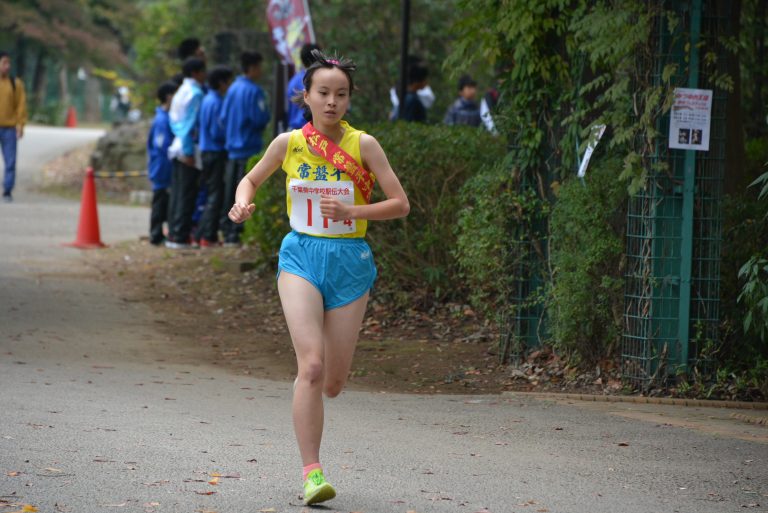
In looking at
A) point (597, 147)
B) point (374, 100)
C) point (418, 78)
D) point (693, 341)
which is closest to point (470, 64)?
point (597, 147)

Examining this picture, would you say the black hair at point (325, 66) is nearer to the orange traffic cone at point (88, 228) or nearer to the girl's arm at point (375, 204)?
the girl's arm at point (375, 204)

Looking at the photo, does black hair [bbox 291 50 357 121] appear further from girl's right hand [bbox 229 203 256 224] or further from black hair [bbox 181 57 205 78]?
black hair [bbox 181 57 205 78]

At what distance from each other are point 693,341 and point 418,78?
28.8ft

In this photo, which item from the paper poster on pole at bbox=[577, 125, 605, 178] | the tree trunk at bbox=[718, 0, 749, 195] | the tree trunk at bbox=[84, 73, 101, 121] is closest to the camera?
the paper poster on pole at bbox=[577, 125, 605, 178]

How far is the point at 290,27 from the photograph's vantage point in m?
15.3

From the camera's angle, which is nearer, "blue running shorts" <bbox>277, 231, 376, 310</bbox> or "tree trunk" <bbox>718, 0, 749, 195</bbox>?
"blue running shorts" <bbox>277, 231, 376, 310</bbox>

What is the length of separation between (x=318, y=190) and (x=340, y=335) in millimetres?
651

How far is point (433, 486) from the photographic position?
233 inches

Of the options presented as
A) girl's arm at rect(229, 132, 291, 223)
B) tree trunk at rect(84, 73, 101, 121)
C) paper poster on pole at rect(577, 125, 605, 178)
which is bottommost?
girl's arm at rect(229, 132, 291, 223)

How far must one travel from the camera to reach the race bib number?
5.67 m

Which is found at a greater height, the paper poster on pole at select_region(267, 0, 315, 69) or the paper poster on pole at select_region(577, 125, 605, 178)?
the paper poster on pole at select_region(267, 0, 315, 69)

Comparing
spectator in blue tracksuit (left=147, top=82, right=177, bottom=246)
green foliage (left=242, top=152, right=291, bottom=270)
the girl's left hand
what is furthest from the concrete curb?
spectator in blue tracksuit (left=147, top=82, right=177, bottom=246)

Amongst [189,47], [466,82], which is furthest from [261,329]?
[189,47]

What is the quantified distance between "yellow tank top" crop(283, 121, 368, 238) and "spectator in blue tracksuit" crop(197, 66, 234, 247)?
9.71m
